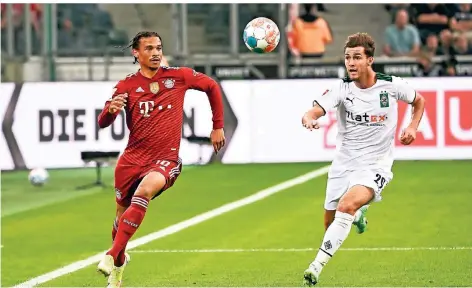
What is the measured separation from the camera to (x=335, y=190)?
10.9 m

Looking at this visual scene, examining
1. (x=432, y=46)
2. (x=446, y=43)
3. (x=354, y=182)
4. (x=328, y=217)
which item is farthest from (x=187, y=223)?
(x=446, y=43)

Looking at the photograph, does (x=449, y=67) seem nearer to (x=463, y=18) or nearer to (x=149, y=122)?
(x=463, y=18)

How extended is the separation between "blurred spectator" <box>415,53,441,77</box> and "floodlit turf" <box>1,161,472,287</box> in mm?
2978

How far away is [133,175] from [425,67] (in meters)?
14.2

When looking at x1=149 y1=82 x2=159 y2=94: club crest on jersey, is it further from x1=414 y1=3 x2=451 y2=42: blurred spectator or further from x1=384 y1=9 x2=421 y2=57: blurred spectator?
x1=414 y1=3 x2=451 y2=42: blurred spectator

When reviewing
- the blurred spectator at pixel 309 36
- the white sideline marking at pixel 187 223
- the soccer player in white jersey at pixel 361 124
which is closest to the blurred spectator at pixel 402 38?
the blurred spectator at pixel 309 36

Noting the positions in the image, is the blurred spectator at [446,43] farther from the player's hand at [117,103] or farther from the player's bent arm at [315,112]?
the player's hand at [117,103]

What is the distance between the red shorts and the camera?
10.7 meters

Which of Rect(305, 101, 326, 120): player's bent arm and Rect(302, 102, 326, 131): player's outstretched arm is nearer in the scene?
Rect(302, 102, 326, 131): player's outstretched arm

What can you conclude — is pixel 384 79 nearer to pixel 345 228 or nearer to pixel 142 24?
pixel 345 228

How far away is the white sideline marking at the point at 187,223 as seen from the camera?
12.1 meters

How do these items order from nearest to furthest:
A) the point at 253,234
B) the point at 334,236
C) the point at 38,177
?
the point at 334,236, the point at 253,234, the point at 38,177

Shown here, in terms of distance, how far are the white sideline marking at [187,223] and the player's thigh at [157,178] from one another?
65.9 inches

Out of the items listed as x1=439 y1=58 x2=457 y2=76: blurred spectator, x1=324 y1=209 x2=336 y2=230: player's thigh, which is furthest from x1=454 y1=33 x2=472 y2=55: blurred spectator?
x1=324 y1=209 x2=336 y2=230: player's thigh
